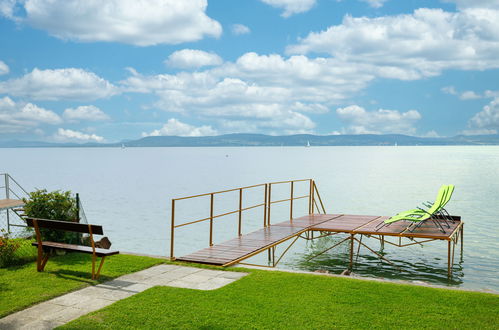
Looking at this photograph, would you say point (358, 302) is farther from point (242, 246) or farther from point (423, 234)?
point (423, 234)

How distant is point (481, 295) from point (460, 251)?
1094 cm

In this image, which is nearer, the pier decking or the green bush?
the green bush

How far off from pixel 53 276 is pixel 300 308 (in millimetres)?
4230

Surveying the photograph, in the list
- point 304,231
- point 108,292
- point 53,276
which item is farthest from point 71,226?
point 304,231

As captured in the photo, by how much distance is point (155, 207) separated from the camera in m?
37.0

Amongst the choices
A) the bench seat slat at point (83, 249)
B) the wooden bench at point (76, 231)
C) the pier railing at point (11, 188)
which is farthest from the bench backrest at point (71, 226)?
the pier railing at point (11, 188)

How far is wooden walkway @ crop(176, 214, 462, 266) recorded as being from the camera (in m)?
9.98

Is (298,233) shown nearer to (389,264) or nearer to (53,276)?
(389,264)

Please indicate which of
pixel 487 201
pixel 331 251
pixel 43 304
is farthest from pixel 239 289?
pixel 487 201

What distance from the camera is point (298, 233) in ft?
42.5

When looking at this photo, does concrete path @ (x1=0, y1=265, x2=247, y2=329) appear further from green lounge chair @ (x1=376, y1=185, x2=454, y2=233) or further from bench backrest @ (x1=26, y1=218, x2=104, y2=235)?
green lounge chair @ (x1=376, y1=185, x2=454, y2=233)

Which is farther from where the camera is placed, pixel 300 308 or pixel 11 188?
pixel 11 188

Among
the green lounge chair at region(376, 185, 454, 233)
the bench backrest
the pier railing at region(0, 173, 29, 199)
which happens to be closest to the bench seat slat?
the bench backrest

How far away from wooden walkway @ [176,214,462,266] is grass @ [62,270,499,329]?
78.0 inches
